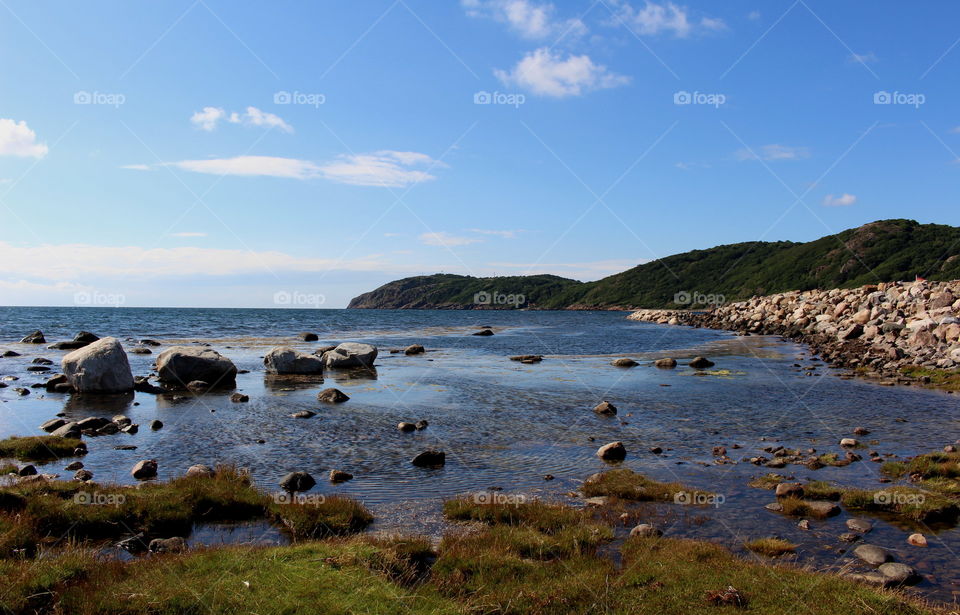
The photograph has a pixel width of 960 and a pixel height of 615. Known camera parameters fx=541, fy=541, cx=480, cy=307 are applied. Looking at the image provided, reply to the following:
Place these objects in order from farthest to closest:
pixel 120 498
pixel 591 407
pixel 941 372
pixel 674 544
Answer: pixel 941 372
pixel 591 407
pixel 120 498
pixel 674 544

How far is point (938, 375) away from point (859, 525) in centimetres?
2961

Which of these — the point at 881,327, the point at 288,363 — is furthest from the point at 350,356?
the point at 881,327

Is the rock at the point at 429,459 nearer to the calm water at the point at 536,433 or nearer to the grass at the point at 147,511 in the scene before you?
the calm water at the point at 536,433

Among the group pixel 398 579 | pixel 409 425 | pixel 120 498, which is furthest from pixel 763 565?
pixel 409 425

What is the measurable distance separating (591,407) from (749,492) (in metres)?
13.7

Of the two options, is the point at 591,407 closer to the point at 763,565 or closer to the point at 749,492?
the point at 749,492

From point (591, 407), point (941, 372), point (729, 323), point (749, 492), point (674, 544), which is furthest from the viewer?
point (729, 323)

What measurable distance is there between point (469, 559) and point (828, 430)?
19729mm

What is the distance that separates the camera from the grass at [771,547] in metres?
11.4

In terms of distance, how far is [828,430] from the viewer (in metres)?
23.2

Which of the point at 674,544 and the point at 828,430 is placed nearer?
the point at 674,544

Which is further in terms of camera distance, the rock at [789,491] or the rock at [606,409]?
the rock at [606,409]

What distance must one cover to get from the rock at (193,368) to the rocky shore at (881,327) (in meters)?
43.6

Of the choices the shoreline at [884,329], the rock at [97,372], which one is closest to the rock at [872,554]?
the shoreline at [884,329]
